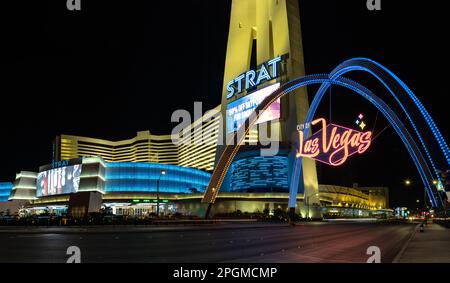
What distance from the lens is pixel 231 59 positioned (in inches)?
5187

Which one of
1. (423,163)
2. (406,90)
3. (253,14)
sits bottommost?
(423,163)

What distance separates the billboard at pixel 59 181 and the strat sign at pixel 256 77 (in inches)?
1743

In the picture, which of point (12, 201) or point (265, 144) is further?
point (12, 201)

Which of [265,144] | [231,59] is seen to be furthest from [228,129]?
[231,59]

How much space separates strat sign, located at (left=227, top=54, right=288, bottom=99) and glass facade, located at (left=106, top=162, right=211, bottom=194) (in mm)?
26424

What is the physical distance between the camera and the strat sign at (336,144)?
52.4m

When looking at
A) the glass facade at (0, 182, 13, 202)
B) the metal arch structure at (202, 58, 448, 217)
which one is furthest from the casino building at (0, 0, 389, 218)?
the glass facade at (0, 182, 13, 202)

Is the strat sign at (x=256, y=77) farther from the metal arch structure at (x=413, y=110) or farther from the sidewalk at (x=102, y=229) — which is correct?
the sidewalk at (x=102, y=229)

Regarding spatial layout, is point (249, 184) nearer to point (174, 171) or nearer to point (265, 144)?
point (265, 144)

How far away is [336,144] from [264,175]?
69899 millimetres

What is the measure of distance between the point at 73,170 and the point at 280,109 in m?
53.1

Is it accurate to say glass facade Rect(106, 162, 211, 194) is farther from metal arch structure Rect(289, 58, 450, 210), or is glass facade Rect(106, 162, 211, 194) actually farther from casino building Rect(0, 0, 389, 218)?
metal arch structure Rect(289, 58, 450, 210)

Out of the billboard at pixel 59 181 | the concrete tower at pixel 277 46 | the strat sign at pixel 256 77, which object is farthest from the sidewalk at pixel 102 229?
Answer: the strat sign at pixel 256 77
